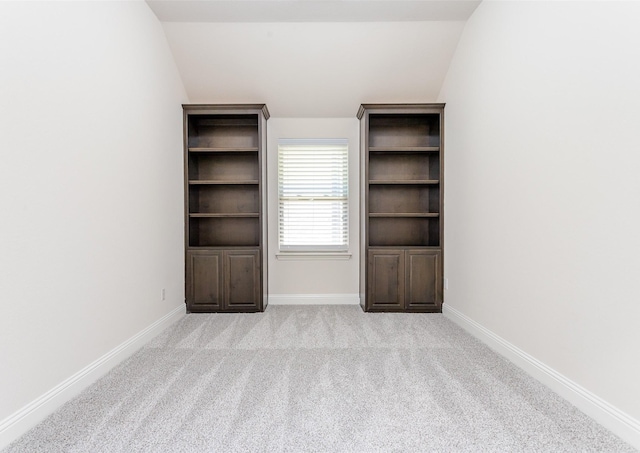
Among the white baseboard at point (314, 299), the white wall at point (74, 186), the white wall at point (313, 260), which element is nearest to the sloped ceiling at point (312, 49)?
the white wall at point (313, 260)

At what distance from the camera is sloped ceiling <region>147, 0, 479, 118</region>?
3082 mm

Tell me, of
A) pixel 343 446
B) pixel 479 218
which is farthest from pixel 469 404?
pixel 479 218

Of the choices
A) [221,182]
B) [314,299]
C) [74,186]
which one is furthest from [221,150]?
[314,299]

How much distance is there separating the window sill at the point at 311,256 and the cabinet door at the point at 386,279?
0.50m

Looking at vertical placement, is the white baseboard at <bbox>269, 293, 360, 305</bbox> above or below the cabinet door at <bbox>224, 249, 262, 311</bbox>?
below

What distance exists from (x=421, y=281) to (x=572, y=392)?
1.97m

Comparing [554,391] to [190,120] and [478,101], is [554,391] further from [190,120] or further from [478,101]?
[190,120]

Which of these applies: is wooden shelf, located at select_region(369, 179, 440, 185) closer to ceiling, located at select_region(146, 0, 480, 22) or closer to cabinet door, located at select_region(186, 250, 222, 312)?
ceiling, located at select_region(146, 0, 480, 22)

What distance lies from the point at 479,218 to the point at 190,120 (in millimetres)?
3387

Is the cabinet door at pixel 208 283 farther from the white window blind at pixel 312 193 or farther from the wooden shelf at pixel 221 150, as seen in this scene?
the wooden shelf at pixel 221 150

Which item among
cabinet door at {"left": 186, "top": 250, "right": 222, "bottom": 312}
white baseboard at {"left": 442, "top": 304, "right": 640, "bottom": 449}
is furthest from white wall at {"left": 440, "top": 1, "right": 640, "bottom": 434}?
cabinet door at {"left": 186, "top": 250, "right": 222, "bottom": 312}

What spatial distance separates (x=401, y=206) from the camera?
13.6 feet

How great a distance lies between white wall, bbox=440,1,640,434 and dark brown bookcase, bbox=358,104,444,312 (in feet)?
2.30

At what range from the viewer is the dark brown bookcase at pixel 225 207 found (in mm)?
3777
